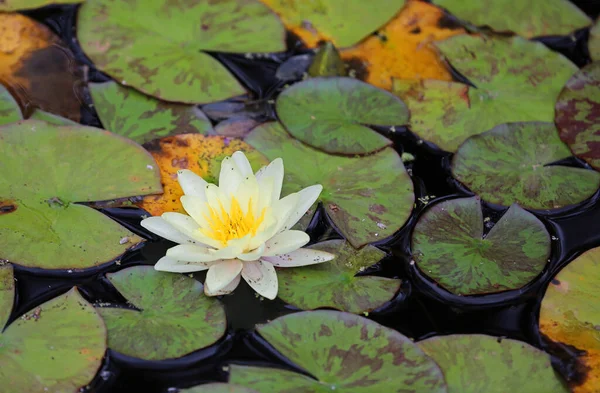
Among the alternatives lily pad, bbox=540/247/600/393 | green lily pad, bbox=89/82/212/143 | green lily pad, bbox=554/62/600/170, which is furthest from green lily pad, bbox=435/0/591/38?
green lily pad, bbox=89/82/212/143

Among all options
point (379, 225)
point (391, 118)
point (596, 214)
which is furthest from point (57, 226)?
point (596, 214)

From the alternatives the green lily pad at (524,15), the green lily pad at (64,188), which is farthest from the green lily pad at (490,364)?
the green lily pad at (524,15)

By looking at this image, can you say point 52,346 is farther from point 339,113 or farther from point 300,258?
point 339,113

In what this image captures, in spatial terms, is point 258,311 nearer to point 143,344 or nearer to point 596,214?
point 143,344

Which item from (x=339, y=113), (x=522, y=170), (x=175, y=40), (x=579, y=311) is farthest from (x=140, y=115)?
(x=579, y=311)

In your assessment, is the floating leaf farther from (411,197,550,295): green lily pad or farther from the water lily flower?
(411,197,550,295): green lily pad

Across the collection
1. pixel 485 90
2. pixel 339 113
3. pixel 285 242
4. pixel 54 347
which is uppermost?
pixel 485 90

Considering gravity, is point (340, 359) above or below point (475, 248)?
below
